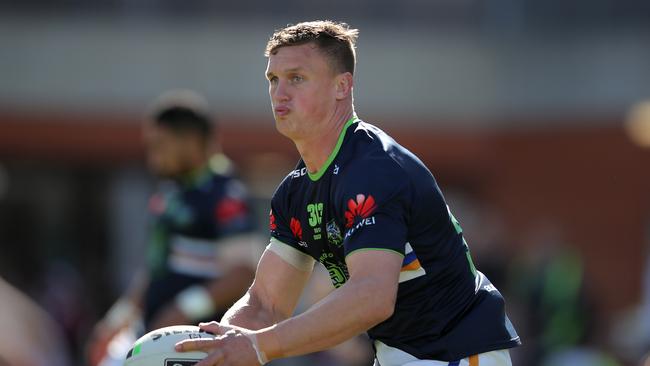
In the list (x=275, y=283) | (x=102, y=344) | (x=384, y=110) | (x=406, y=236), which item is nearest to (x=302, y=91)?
(x=406, y=236)

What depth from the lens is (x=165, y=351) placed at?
16.4ft

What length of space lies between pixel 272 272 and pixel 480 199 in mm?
17444

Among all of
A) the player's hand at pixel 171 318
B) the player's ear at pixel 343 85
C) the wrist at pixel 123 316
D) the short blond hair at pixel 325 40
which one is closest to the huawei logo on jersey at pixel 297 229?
the player's ear at pixel 343 85

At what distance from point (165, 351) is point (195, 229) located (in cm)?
364

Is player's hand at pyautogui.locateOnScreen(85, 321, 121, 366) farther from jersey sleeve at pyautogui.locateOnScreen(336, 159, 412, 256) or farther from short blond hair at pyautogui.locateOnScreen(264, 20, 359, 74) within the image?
jersey sleeve at pyautogui.locateOnScreen(336, 159, 412, 256)

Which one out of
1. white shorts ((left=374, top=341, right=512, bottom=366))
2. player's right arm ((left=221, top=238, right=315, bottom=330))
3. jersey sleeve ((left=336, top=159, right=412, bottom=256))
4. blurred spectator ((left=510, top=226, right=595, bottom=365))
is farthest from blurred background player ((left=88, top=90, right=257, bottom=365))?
blurred spectator ((left=510, top=226, right=595, bottom=365))

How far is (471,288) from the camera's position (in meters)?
5.32

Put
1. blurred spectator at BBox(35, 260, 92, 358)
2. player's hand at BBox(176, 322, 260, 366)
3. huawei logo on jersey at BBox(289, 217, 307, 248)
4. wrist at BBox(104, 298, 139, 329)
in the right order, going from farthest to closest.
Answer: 1. blurred spectator at BBox(35, 260, 92, 358)
2. wrist at BBox(104, 298, 139, 329)
3. huawei logo on jersey at BBox(289, 217, 307, 248)
4. player's hand at BBox(176, 322, 260, 366)

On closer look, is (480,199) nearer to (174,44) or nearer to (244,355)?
(174,44)

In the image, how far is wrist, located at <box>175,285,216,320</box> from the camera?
814cm

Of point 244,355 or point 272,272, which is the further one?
point 272,272

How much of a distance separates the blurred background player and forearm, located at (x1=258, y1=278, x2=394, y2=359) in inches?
144

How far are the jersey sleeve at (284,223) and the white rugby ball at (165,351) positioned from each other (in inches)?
26.6

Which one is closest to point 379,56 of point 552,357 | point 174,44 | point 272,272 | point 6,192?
point 174,44
